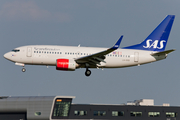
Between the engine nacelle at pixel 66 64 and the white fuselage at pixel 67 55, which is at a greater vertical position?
the white fuselage at pixel 67 55

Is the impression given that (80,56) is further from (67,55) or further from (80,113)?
(80,113)

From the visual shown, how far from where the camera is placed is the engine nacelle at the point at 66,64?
2176 inches

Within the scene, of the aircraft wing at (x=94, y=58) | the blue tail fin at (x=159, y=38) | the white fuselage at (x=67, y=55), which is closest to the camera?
the aircraft wing at (x=94, y=58)

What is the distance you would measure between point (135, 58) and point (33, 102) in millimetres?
33322

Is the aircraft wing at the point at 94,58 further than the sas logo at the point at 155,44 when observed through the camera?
No

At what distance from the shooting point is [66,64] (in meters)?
55.5

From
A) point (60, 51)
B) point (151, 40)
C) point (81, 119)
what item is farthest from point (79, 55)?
point (81, 119)

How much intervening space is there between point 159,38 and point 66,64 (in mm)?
17642

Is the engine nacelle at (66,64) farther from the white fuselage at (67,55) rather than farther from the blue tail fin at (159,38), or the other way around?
the blue tail fin at (159,38)

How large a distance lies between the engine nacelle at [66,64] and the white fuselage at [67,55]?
4.81 feet

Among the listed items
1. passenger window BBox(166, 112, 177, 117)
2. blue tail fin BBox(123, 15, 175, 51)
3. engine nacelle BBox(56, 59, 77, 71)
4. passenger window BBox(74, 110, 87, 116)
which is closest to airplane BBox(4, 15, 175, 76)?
engine nacelle BBox(56, 59, 77, 71)

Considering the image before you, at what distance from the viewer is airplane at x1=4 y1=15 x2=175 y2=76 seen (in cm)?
5597

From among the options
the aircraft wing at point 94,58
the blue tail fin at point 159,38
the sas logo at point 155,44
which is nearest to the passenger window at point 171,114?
the blue tail fin at point 159,38

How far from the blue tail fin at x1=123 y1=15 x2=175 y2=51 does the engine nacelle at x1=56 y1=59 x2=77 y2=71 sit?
34.9ft
